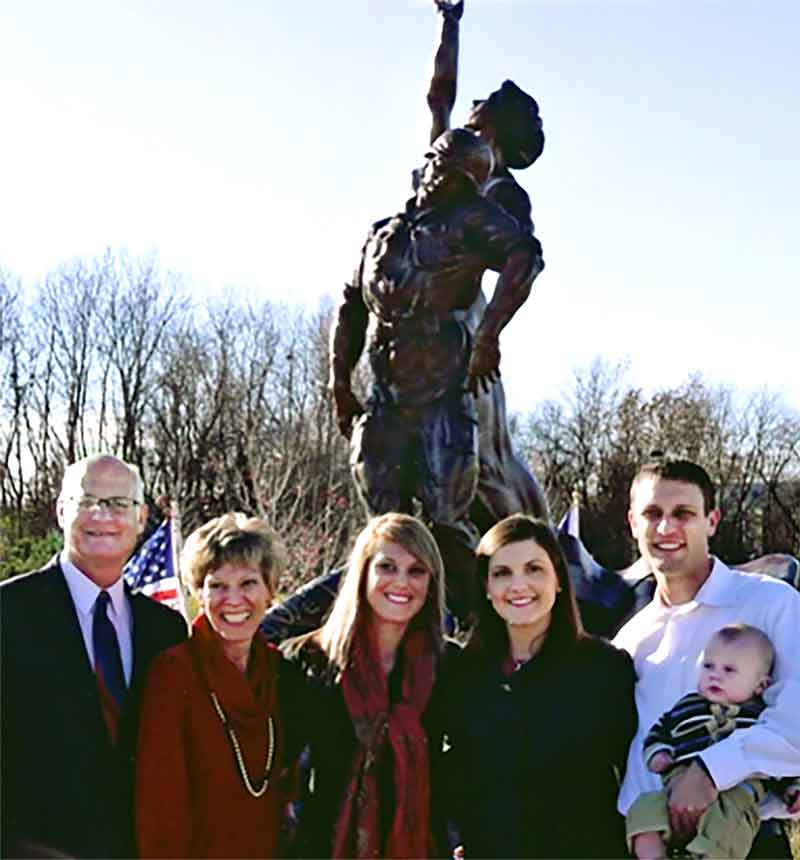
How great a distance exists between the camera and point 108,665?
156 inches

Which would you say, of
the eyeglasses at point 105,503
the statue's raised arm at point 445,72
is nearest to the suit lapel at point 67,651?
the eyeglasses at point 105,503

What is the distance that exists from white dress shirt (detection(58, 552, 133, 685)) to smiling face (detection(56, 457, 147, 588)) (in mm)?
21

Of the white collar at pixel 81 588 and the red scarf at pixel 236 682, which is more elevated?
the white collar at pixel 81 588

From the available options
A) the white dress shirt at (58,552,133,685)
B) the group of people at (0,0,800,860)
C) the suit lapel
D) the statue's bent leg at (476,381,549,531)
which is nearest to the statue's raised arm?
the statue's bent leg at (476,381,549,531)

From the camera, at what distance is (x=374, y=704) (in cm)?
400

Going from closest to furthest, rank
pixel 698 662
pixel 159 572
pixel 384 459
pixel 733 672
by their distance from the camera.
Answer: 1. pixel 733 672
2. pixel 698 662
3. pixel 384 459
4. pixel 159 572

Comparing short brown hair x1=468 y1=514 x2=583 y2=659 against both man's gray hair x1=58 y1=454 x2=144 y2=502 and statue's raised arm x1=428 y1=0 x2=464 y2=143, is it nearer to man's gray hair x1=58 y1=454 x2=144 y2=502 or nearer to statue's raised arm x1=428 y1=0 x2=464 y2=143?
man's gray hair x1=58 y1=454 x2=144 y2=502

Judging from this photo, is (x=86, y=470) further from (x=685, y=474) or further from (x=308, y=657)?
(x=685, y=474)

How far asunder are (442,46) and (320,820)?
16.0ft

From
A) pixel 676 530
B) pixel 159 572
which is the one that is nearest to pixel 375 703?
pixel 676 530

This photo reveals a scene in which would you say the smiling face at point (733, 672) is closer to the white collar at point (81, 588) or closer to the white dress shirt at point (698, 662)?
the white dress shirt at point (698, 662)

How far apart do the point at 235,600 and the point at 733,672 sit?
1420mm

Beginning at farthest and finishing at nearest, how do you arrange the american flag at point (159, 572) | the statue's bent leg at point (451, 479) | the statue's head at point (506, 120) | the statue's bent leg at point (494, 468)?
the american flag at point (159, 572), the statue's head at point (506, 120), the statue's bent leg at point (494, 468), the statue's bent leg at point (451, 479)

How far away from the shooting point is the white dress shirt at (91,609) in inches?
157
